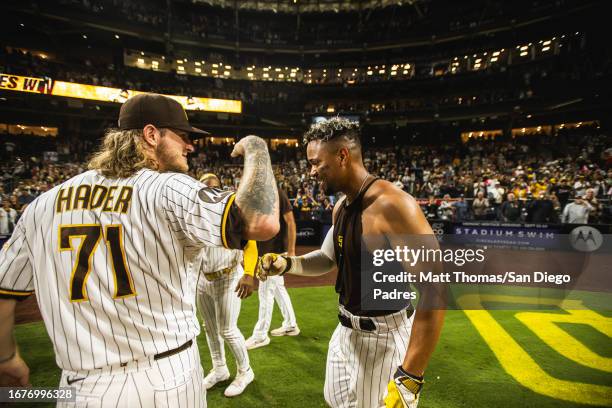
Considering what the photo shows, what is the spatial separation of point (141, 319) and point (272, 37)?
3832 centimetres

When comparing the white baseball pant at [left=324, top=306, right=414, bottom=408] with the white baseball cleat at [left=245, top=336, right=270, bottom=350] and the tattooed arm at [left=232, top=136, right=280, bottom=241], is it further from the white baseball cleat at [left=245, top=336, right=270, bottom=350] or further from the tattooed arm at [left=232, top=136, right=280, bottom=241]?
the white baseball cleat at [left=245, top=336, right=270, bottom=350]

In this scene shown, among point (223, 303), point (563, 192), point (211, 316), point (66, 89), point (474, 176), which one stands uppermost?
point (66, 89)

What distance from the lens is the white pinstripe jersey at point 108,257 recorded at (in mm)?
1399

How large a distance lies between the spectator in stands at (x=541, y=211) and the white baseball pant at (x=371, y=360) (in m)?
11.4

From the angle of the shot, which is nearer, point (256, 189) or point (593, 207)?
point (256, 189)

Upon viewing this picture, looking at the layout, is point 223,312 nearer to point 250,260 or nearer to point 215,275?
point 215,275

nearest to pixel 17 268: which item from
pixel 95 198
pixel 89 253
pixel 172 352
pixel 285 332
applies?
pixel 89 253

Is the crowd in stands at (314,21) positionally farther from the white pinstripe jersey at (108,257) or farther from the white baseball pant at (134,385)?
the white baseball pant at (134,385)

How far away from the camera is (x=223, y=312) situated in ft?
11.9

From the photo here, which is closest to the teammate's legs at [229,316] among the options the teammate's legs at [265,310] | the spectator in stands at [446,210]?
the teammate's legs at [265,310]

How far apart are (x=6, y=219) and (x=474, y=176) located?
21418mm

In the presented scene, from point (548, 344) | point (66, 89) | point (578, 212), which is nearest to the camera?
point (548, 344)

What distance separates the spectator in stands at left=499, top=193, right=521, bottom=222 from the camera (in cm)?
1145

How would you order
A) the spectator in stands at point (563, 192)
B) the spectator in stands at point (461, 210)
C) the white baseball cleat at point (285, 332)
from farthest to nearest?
the spectator in stands at point (461, 210) < the spectator in stands at point (563, 192) < the white baseball cleat at point (285, 332)
